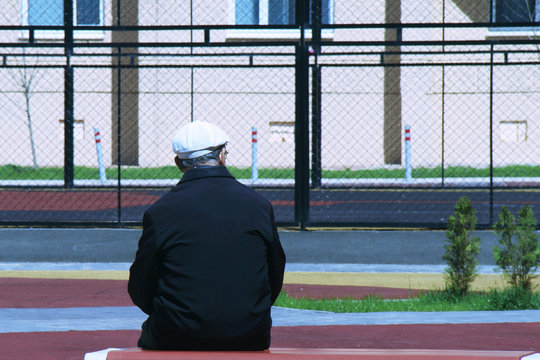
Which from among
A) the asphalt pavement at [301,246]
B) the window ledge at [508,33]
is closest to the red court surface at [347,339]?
the asphalt pavement at [301,246]

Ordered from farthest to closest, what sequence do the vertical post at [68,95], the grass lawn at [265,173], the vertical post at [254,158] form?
the grass lawn at [265,173], the vertical post at [254,158], the vertical post at [68,95]

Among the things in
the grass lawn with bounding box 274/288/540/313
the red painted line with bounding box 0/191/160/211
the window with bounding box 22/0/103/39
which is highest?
the window with bounding box 22/0/103/39

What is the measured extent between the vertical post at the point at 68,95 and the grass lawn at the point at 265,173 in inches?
235

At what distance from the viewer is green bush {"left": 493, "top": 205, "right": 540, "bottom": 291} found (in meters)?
8.43

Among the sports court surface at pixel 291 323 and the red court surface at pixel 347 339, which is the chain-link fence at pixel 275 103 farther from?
the red court surface at pixel 347 339

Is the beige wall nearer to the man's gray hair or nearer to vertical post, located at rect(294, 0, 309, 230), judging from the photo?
vertical post, located at rect(294, 0, 309, 230)

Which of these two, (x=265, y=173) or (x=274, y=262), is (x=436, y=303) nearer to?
(x=274, y=262)

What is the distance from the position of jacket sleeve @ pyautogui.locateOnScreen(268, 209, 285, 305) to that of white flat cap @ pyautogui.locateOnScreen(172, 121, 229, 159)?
35cm

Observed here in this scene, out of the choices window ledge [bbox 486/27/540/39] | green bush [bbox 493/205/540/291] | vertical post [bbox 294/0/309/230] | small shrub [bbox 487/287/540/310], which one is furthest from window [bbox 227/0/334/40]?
small shrub [bbox 487/287/540/310]

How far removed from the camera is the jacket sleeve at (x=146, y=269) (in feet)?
12.3

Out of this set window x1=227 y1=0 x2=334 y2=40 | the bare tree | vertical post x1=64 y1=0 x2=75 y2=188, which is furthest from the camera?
window x1=227 y1=0 x2=334 y2=40

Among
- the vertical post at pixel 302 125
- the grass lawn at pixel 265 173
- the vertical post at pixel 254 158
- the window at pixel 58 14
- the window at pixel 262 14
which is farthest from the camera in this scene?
the window at pixel 262 14

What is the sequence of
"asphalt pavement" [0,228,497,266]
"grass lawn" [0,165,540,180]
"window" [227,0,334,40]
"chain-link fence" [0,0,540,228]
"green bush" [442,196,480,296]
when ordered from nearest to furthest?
"green bush" [442,196,480,296] < "asphalt pavement" [0,228,497,266] < "grass lawn" [0,165,540,180] < "chain-link fence" [0,0,540,228] < "window" [227,0,334,40]

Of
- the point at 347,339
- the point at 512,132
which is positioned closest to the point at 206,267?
the point at 347,339
